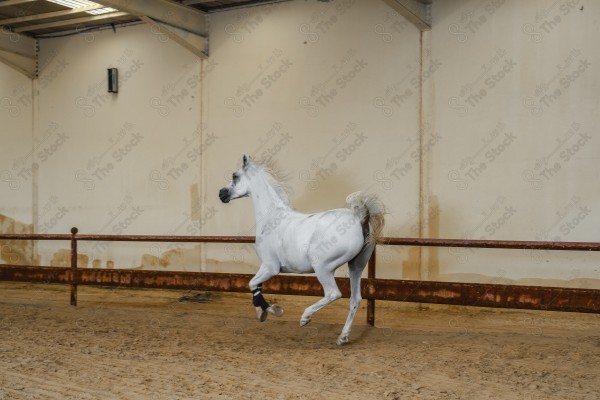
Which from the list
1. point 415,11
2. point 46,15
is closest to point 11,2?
point 46,15

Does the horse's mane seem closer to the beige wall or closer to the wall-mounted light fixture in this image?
the beige wall

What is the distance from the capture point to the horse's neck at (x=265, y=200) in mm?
→ 5191

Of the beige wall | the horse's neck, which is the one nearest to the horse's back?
the horse's neck

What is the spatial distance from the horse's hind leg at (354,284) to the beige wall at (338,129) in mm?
2482

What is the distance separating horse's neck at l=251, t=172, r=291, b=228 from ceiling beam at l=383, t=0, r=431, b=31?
284 cm

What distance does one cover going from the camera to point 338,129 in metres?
7.96

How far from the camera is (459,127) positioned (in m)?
7.22

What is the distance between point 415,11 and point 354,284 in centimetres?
356

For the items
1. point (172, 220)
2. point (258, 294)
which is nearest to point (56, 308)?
point (172, 220)

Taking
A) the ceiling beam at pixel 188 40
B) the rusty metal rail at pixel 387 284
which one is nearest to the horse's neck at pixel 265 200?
the rusty metal rail at pixel 387 284

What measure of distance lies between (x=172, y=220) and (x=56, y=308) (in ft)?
8.24

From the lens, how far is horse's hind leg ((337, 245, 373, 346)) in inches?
199

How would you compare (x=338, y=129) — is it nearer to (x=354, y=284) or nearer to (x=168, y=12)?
(x=168, y=12)

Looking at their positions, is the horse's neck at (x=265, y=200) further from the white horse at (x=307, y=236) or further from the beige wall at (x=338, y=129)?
the beige wall at (x=338, y=129)
